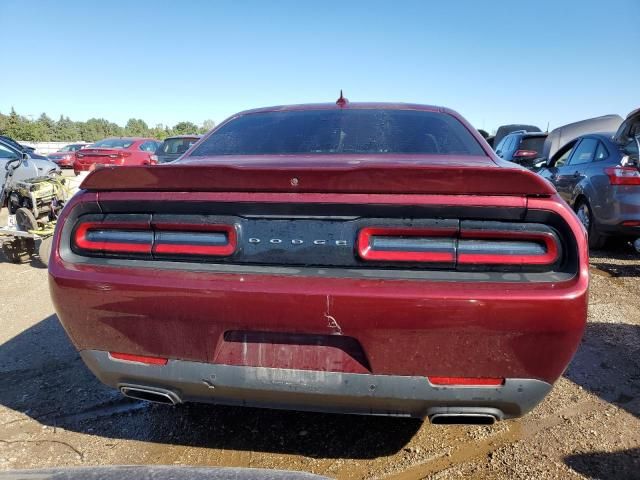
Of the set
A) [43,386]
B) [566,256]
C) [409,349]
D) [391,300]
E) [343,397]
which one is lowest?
[43,386]

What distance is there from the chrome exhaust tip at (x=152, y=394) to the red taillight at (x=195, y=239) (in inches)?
21.3

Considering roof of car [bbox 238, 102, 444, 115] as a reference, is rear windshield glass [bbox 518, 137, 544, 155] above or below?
below

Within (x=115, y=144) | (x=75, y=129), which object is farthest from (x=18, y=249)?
(x=75, y=129)

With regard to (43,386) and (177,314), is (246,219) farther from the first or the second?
(43,386)

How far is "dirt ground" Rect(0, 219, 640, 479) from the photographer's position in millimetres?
2117

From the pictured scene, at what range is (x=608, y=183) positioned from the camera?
5.62m

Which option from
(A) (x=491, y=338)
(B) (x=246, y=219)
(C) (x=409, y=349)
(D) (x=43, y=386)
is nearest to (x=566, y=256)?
(A) (x=491, y=338)

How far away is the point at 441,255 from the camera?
1653 millimetres

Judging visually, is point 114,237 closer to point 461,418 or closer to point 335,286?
point 335,286

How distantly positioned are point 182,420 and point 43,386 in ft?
3.27

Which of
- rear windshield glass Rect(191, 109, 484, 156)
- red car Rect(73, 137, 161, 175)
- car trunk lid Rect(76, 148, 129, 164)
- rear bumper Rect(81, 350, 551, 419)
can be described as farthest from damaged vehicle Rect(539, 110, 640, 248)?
car trunk lid Rect(76, 148, 129, 164)

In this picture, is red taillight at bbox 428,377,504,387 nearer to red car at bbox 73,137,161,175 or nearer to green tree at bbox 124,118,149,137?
red car at bbox 73,137,161,175

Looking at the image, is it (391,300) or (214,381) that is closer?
(391,300)

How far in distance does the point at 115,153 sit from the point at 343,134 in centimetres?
1226
